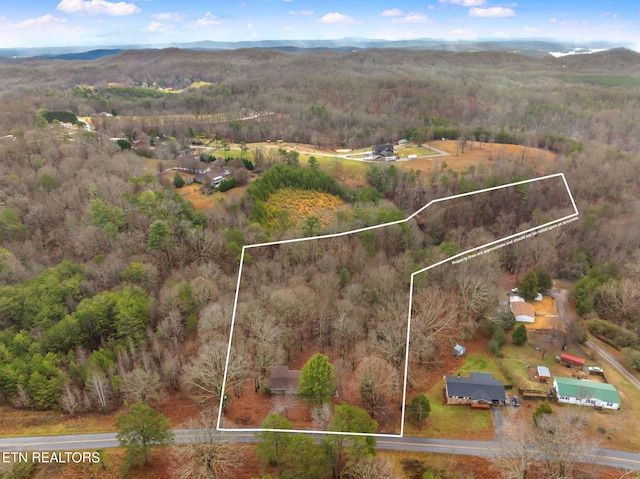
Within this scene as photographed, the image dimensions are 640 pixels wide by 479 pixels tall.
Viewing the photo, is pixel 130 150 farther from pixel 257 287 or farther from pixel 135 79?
pixel 135 79

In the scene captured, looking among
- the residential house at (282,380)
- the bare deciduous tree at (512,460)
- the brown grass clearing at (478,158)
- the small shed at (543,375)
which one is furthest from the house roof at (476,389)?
the brown grass clearing at (478,158)

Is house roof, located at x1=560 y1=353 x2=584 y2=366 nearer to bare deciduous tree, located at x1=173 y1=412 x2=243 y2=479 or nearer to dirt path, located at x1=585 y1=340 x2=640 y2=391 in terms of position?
dirt path, located at x1=585 y1=340 x2=640 y2=391

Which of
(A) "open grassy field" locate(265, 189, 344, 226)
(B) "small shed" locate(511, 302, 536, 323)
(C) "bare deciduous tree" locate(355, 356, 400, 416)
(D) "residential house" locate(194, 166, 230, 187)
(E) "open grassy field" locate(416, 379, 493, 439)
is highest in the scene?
(D) "residential house" locate(194, 166, 230, 187)

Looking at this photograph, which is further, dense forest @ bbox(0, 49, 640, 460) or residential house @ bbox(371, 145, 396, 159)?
residential house @ bbox(371, 145, 396, 159)

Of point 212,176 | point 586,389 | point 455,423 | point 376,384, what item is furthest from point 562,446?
point 212,176

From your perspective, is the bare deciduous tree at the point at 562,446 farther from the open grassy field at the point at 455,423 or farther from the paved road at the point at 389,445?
the open grassy field at the point at 455,423

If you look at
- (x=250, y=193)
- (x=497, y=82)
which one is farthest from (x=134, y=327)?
(x=497, y=82)

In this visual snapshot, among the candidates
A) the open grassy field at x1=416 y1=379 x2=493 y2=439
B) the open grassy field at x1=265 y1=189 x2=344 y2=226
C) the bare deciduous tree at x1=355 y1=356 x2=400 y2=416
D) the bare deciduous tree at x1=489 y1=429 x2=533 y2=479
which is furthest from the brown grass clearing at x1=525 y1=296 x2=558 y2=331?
the open grassy field at x1=265 y1=189 x2=344 y2=226
